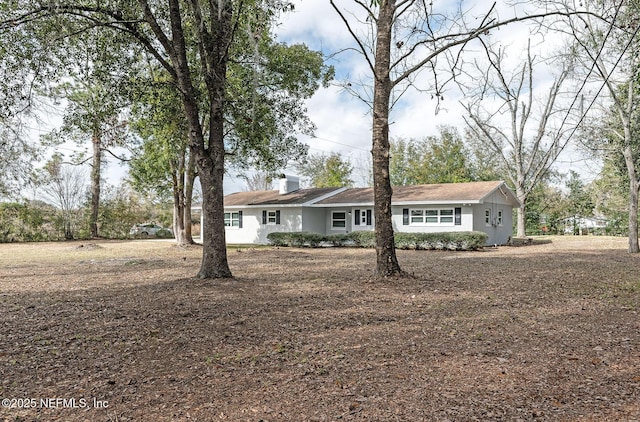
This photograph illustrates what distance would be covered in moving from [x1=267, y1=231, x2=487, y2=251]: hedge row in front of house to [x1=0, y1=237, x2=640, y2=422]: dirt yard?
34.0ft

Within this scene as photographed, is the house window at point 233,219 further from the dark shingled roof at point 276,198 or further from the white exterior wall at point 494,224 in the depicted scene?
the white exterior wall at point 494,224

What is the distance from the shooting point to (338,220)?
83.8 feet

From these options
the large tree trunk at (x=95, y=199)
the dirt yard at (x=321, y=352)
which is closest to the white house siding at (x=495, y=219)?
the dirt yard at (x=321, y=352)

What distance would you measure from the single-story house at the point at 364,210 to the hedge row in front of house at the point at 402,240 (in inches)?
79.5

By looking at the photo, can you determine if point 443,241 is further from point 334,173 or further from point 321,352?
point 334,173

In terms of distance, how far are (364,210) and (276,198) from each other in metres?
6.15

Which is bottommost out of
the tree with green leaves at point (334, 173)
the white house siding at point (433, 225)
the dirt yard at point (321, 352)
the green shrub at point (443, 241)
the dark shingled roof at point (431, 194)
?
the dirt yard at point (321, 352)

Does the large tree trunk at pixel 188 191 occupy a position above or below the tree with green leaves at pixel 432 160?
below

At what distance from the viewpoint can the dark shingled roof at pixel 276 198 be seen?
84.2ft

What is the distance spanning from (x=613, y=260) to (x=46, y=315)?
15865 millimetres

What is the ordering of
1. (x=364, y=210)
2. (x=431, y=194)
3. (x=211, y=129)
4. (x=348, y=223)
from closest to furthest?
(x=211, y=129) → (x=431, y=194) → (x=364, y=210) → (x=348, y=223)

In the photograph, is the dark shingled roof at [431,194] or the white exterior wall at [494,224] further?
the white exterior wall at [494,224]

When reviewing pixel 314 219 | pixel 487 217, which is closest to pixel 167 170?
pixel 314 219

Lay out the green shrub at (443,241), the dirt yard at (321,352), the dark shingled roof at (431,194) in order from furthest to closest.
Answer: the dark shingled roof at (431,194), the green shrub at (443,241), the dirt yard at (321,352)
